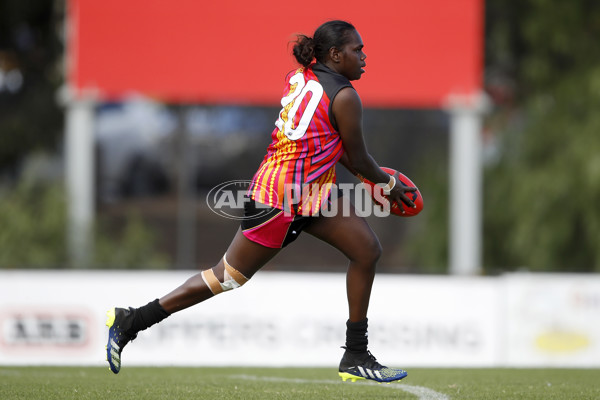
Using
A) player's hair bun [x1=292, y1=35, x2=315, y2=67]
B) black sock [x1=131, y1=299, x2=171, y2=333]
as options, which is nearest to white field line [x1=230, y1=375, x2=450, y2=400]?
black sock [x1=131, y1=299, x2=171, y2=333]

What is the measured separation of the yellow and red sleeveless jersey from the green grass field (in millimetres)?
1212

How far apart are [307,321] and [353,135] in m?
6.31

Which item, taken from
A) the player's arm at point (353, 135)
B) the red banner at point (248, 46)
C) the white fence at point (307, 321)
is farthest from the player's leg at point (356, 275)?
the red banner at point (248, 46)

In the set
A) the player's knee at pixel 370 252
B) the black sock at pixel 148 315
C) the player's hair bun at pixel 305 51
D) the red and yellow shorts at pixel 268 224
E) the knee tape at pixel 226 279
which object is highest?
the player's hair bun at pixel 305 51

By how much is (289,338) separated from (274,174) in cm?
615

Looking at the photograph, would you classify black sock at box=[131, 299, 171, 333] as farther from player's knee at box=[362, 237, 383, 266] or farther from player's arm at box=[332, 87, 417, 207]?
player's arm at box=[332, 87, 417, 207]

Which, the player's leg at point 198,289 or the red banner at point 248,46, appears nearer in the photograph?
the player's leg at point 198,289

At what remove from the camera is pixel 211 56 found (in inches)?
595

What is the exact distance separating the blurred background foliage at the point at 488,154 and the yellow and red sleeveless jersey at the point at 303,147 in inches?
376

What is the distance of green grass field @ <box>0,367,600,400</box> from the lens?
5.75 meters

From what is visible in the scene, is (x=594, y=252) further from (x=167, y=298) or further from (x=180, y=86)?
(x=167, y=298)

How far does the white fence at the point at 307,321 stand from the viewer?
439 inches

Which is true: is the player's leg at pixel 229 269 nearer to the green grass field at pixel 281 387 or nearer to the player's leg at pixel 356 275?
the player's leg at pixel 356 275

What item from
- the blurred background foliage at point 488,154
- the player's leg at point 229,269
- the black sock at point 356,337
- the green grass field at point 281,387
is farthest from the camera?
the blurred background foliage at point 488,154
